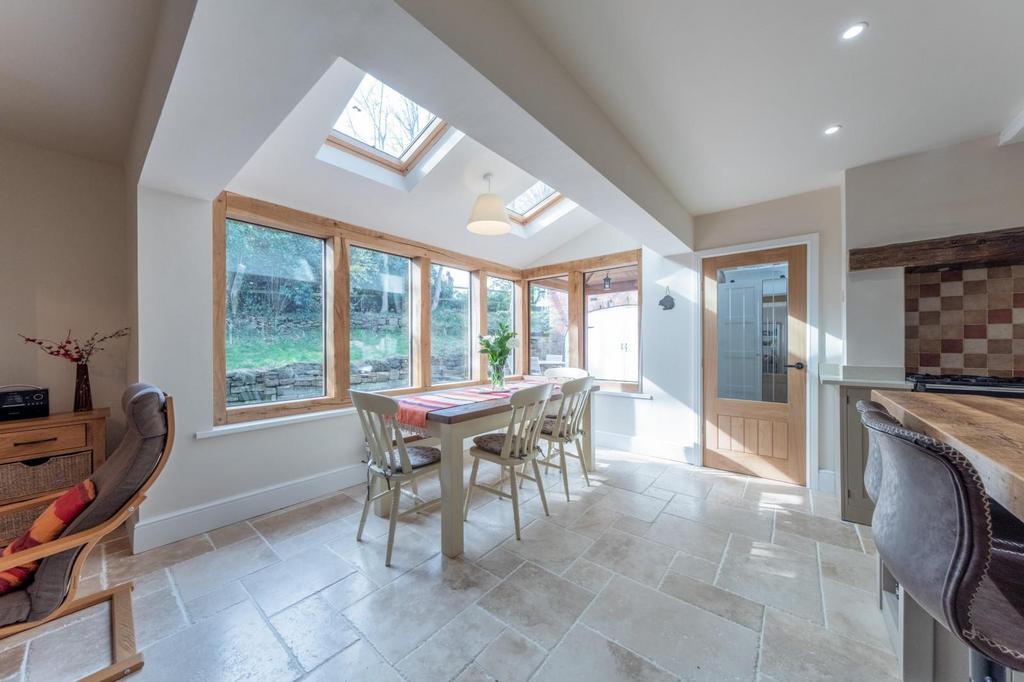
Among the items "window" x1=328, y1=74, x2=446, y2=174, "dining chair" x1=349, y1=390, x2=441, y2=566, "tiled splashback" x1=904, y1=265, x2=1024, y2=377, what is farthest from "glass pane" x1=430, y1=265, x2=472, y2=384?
"tiled splashback" x1=904, y1=265, x2=1024, y2=377

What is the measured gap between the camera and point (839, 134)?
2.35 meters

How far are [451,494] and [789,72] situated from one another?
2.84 metres

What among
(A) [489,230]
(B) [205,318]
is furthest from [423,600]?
(A) [489,230]

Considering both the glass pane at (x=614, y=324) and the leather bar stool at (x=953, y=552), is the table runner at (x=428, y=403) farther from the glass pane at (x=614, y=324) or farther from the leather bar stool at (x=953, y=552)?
the leather bar stool at (x=953, y=552)

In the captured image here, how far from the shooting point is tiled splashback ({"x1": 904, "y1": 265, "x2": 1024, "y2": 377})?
7.84 ft

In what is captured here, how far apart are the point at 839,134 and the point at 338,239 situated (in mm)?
3723

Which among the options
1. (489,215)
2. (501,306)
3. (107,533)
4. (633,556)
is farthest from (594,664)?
(501,306)

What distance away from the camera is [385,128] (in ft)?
9.55

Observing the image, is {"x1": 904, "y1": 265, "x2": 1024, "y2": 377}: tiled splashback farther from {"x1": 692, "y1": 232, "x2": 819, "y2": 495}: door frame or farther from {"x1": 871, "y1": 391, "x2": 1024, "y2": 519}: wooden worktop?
{"x1": 871, "y1": 391, "x2": 1024, "y2": 519}: wooden worktop

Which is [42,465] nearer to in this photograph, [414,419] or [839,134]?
[414,419]

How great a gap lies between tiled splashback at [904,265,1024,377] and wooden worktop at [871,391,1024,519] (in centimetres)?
156

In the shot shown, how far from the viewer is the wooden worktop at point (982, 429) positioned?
67 centimetres

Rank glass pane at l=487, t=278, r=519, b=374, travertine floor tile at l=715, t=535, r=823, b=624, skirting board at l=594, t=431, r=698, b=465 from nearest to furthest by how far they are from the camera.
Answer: travertine floor tile at l=715, t=535, r=823, b=624 < skirting board at l=594, t=431, r=698, b=465 < glass pane at l=487, t=278, r=519, b=374

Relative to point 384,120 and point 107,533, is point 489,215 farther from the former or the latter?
point 107,533
